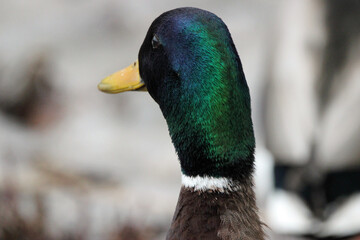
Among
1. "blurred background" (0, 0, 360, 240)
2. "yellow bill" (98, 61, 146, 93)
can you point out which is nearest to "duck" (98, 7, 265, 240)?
"yellow bill" (98, 61, 146, 93)

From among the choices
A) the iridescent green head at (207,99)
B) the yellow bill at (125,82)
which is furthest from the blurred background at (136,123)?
the iridescent green head at (207,99)

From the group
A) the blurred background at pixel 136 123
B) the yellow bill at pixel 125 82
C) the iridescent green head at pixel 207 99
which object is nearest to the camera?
the iridescent green head at pixel 207 99

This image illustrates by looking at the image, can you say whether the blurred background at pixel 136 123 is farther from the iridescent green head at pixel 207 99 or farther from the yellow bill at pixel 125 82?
the iridescent green head at pixel 207 99

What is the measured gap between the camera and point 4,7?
6.46m

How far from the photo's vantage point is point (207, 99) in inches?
72.2

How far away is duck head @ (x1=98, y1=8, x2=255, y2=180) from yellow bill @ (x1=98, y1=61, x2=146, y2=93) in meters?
0.23

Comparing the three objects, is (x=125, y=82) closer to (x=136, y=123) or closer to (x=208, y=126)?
(x=208, y=126)

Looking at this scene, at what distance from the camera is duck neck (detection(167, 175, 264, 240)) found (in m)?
1.86

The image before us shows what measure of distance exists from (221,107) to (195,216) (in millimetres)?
263

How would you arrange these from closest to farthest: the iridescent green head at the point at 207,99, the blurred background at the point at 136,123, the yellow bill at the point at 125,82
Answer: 1. the iridescent green head at the point at 207,99
2. the yellow bill at the point at 125,82
3. the blurred background at the point at 136,123

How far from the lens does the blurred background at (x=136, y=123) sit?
3365 mm

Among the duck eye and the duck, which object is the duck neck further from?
the duck eye

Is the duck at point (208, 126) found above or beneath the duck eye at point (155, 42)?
beneath

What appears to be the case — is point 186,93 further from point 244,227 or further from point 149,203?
point 149,203
